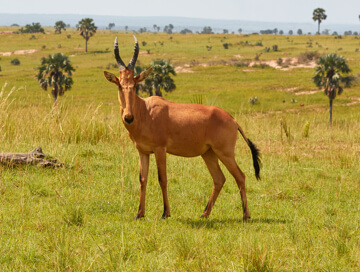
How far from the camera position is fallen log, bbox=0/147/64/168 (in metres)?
9.41

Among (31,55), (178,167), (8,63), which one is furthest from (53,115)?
(31,55)

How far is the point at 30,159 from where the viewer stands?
967 cm

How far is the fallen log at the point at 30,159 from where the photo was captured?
30.9 feet

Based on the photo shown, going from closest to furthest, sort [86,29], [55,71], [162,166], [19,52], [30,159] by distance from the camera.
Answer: [162,166], [30,159], [55,71], [19,52], [86,29]

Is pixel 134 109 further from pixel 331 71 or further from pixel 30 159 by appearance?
pixel 331 71

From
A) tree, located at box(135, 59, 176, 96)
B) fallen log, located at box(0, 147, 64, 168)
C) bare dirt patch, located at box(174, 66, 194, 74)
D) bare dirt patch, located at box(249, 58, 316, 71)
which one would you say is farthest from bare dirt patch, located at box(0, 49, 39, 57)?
fallen log, located at box(0, 147, 64, 168)

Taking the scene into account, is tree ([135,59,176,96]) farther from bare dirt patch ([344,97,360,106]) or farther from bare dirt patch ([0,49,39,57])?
bare dirt patch ([0,49,39,57])

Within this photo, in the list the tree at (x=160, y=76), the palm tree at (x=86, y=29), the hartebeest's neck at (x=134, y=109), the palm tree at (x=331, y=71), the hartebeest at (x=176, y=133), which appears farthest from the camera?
the palm tree at (x=86, y=29)

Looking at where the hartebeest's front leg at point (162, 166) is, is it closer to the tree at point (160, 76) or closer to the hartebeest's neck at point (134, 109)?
the hartebeest's neck at point (134, 109)

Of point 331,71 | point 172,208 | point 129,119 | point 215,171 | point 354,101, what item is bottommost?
point 354,101

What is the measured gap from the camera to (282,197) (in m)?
8.88

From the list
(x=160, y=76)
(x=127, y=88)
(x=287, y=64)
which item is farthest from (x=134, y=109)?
(x=287, y=64)

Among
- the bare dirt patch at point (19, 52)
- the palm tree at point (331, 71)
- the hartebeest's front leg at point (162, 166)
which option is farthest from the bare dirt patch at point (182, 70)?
the hartebeest's front leg at point (162, 166)

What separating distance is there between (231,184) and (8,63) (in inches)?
3472
